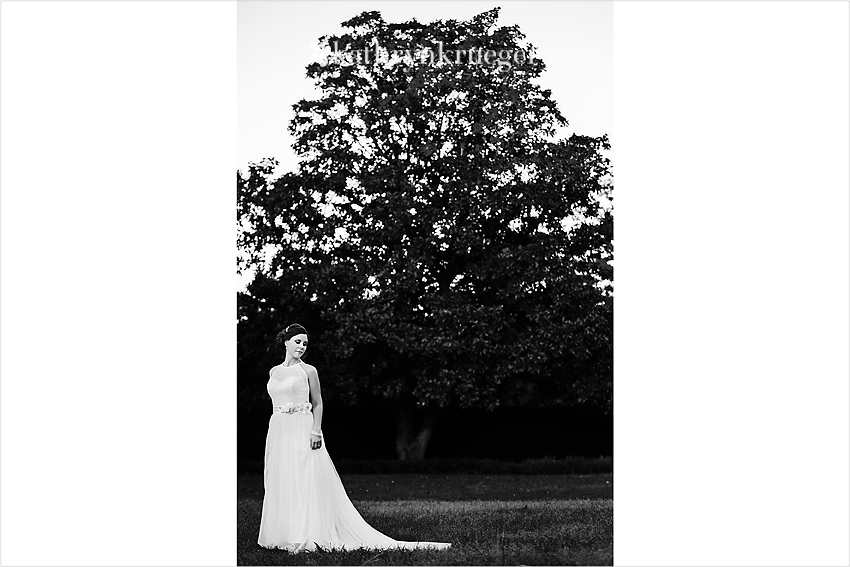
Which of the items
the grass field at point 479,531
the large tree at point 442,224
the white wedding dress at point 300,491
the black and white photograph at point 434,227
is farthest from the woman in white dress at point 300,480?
the large tree at point 442,224

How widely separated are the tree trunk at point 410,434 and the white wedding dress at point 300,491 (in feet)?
32.5

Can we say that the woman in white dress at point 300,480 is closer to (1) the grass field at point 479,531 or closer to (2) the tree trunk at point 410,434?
(1) the grass field at point 479,531

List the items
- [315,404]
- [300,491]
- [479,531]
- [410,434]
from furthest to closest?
[410,434] → [479,531] → [315,404] → [300,491]

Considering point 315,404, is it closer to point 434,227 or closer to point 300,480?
point 300,480

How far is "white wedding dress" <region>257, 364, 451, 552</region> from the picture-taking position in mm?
6887

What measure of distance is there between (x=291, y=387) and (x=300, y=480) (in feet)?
2.00

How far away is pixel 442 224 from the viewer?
15.6 m

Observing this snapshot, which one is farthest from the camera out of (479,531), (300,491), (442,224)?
(442,224)

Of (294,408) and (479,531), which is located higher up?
(294,408)

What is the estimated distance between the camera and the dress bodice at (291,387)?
276 inches

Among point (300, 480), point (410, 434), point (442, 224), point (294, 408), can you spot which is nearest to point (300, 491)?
point (300, 480)
